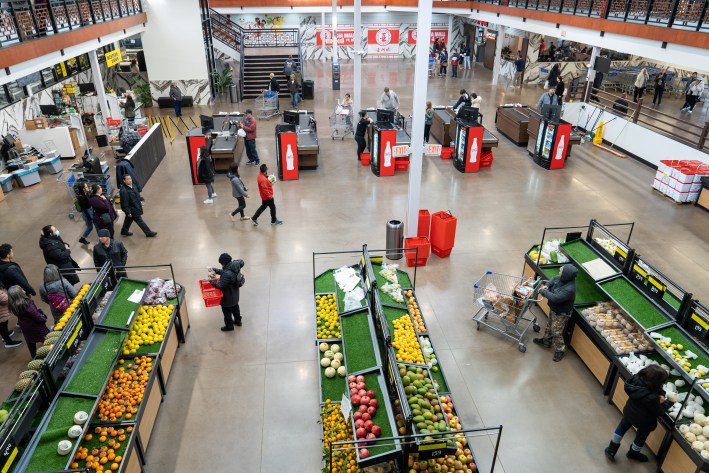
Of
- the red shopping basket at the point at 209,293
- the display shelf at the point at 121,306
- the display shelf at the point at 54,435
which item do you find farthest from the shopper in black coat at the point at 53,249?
the display shelf at the point at 54,435

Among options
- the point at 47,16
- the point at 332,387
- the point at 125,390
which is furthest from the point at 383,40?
the point at 125,390

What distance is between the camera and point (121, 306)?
23.2 feet

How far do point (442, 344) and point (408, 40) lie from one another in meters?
30.9

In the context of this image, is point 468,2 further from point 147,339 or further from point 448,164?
point 147,339

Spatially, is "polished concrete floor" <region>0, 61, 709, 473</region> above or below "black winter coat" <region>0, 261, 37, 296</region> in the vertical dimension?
below

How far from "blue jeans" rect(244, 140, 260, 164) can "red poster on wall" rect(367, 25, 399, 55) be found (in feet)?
73.2

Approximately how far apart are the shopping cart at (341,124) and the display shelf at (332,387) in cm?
1242

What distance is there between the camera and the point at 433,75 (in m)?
29.4

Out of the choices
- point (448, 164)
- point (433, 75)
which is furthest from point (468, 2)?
point (448, 164)

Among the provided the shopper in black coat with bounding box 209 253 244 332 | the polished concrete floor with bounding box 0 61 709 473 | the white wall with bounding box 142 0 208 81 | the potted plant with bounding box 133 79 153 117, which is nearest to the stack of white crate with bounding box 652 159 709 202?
the polished concrete floor with bounding box 0 61 709 473

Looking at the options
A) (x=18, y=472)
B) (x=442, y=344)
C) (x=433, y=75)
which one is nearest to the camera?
(x=18, y=472)

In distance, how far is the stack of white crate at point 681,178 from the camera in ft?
39.6

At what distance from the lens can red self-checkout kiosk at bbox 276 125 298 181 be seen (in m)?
13.4

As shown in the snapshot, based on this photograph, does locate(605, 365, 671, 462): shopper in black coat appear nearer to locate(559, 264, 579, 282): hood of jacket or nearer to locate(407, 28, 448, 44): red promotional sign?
locate(559, 264, 579, 282): hood of jacket
